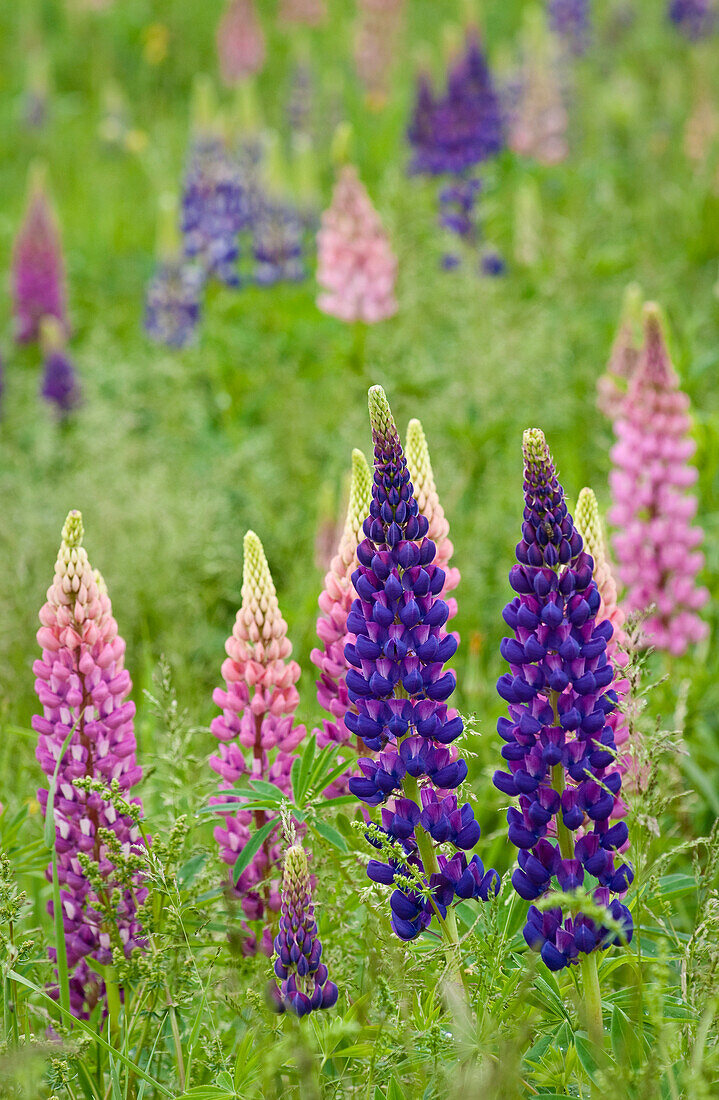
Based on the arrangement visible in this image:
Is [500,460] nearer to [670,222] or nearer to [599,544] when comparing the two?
[599,544]

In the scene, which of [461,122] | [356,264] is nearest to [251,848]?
[356,264]

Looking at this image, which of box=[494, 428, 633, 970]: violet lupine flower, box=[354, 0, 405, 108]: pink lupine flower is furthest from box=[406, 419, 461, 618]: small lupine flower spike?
box=[354, 0, 405, 108]: pink lupine flower

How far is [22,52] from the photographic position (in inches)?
476

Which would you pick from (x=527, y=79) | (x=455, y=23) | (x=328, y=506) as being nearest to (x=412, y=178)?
(x=527, y=79)

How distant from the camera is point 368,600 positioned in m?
1.77

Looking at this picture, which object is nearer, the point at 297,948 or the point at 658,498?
the point at 297,948

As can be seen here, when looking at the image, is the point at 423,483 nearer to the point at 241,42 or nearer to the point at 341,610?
the point at 341,610

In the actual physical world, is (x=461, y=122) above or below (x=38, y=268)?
above

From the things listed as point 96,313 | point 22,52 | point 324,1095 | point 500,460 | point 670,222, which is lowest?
point 324,1095

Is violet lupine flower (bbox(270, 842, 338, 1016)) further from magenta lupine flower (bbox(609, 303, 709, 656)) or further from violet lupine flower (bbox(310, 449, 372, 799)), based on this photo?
magenta lupine flower (bbox(609, 303, 709, 656))

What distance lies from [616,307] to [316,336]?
1.68 meters

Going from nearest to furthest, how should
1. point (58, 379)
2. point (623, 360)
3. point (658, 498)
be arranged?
point (658, 498) < point (623, 360) < point (58, 379)

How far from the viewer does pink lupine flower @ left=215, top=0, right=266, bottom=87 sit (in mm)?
10773

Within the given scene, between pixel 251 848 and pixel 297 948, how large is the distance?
283mm
